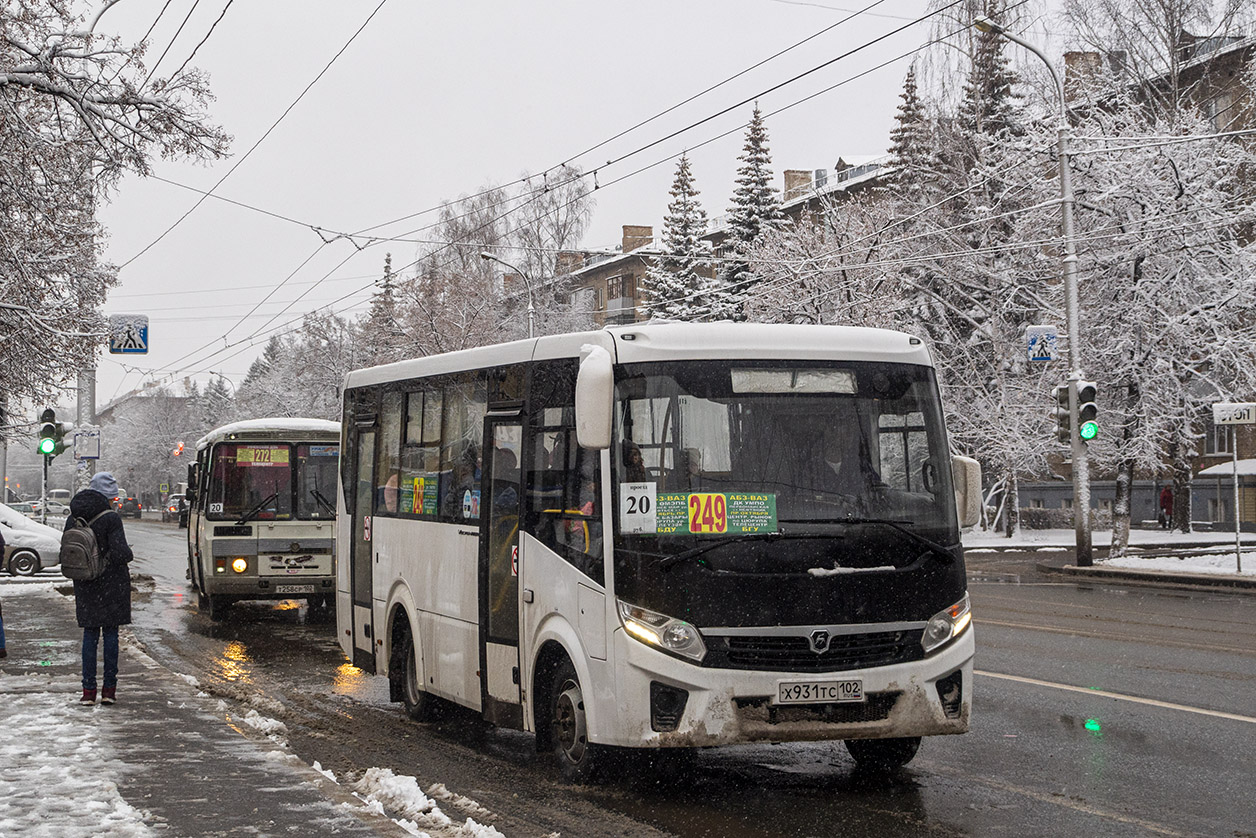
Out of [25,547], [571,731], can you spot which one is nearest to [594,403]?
[571,731]

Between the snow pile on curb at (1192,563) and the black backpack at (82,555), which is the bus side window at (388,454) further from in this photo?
the snow pile on curb at (1192,563)

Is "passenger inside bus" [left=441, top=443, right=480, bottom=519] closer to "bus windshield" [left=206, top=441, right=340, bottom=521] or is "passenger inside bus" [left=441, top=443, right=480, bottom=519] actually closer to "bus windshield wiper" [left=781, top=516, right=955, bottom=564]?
"bus windshield wiper" [left=781, top=516, right=955, bottom=564]

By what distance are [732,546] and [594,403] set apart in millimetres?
1007

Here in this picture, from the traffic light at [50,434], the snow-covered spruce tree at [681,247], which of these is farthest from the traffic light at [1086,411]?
the snow-covered spruce tree at [681,247]

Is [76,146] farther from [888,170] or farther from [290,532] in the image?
[888,170]

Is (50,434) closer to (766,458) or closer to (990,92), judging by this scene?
(766,458)

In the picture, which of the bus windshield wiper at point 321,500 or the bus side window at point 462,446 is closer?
the bus side window at point 462,446

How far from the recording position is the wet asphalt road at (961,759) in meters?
6.96

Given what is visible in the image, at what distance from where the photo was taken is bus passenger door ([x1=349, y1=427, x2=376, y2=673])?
11661 millimetres

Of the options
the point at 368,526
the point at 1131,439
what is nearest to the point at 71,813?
the point at 368,526

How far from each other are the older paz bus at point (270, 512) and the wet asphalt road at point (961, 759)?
3.94 meters

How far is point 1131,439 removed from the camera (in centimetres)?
3259

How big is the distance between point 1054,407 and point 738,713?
102 feet

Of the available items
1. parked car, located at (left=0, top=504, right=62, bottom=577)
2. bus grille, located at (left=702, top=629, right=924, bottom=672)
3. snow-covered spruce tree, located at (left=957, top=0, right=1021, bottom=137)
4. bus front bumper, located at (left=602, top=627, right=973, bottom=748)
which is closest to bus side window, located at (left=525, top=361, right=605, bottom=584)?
bus front bumper, located at (left=602, top=627, right=973, bottom=748)
